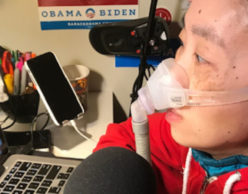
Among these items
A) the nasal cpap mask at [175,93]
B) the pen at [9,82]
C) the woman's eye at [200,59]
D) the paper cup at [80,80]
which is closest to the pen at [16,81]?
the pen at [9,82]

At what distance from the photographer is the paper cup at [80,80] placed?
0.87m

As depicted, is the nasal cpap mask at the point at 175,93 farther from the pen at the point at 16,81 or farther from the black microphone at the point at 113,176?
the pen at the point at 16,81

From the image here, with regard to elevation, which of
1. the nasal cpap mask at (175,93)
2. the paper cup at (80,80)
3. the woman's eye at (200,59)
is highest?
the woman's eye at (200,59)

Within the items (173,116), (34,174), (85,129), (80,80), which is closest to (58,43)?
(80,80)

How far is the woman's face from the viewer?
42cm

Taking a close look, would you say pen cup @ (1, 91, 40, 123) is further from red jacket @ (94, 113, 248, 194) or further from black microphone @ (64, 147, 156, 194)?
black microphone @ (64, 147, 156, 194)

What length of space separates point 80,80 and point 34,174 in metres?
0.30

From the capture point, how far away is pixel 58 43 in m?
0.97

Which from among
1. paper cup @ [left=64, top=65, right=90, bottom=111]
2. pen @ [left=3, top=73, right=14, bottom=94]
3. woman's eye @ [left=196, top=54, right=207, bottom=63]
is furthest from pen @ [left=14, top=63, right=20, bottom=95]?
woman's eye @ [left=196, top=54, right=207, bottom=63]

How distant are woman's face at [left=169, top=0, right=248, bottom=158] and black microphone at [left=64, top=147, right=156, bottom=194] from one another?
0.33 feet

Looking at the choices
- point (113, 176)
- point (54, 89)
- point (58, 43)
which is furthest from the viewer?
point (58, 43)

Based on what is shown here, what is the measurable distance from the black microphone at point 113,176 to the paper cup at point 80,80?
0.41 metres

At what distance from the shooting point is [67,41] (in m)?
0.96

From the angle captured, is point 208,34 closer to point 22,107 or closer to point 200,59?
point 200,59
